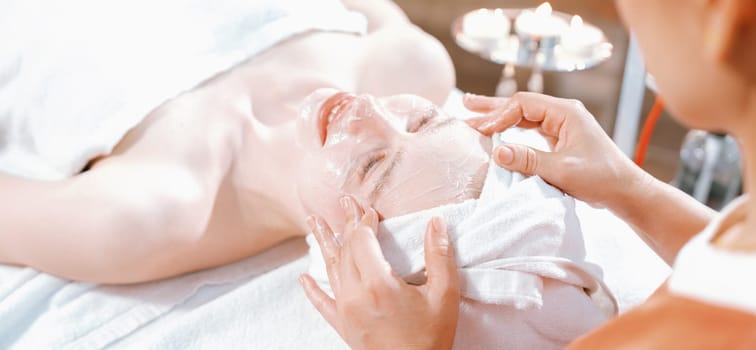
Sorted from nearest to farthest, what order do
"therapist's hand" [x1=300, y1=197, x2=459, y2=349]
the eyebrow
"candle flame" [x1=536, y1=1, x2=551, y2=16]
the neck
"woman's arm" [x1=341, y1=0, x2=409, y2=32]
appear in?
"therapist's hand" [x1=300, y1=197, x2=459, y2=349], the eyebrow, the neck, "woman's arm" [x1=341, y1=0, x2=409, y2=32], "candle flame" [x1=536, y1=1, x2=551, y2=16]

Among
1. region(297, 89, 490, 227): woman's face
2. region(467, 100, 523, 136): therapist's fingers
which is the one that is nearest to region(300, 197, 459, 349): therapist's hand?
region(297, 89, 490, 227): woman's face

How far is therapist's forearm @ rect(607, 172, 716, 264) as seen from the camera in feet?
3.46

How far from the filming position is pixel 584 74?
2.57 metres

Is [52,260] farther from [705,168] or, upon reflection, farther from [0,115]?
[705,168]

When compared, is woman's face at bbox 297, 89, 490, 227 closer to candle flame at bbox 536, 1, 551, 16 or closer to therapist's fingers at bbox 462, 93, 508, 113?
therapist's fingers at bbox 462, 93, 508, 113

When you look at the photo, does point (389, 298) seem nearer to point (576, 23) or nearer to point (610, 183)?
point (610, 183)

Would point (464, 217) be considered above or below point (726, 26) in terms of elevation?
below

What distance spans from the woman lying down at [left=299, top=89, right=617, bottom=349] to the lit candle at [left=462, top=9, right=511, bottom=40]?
0.89 metres

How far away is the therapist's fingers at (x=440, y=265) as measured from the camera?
3.06ft

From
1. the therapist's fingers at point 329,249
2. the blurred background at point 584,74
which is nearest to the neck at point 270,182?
the therapist's fingers at point 329,249

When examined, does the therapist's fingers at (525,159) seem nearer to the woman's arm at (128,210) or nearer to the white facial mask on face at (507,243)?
the white facial mask on face at (507,243)

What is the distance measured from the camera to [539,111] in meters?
1.15

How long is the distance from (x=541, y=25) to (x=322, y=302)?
3.86 feet

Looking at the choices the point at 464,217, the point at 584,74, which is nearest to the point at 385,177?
the point at 464,217
